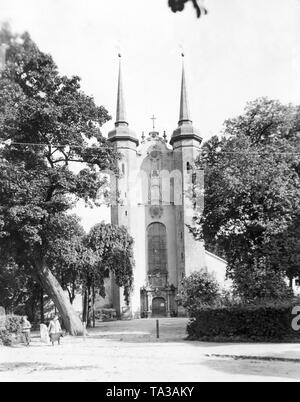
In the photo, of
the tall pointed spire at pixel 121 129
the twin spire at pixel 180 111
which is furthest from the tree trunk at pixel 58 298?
the twin spire at pixel 180 111

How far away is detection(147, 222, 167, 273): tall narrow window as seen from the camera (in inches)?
2021

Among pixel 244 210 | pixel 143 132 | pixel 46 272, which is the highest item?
pixel 143 132

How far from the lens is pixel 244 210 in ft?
80.0

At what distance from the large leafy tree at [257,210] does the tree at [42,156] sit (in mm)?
5896

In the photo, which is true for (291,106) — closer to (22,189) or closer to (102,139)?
(102,139)

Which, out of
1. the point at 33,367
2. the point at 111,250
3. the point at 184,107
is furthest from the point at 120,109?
the point at 33,367

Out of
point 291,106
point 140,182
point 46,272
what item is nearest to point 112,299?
point 140,182

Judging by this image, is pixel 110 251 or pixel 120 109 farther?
pixel 120 109

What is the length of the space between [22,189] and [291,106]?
15520mm

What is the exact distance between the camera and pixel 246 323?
19.0 meters

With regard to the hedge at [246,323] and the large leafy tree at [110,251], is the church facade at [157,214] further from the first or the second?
the hedge at [246,323]

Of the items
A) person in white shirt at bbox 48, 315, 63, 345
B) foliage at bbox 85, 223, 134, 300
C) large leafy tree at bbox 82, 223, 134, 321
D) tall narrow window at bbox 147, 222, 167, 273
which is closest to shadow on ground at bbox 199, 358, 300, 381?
person in white shirt at bbox 48, 315, 63, 345

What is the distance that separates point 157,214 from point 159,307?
964 centimetres

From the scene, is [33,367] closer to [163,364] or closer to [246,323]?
[163,364]
